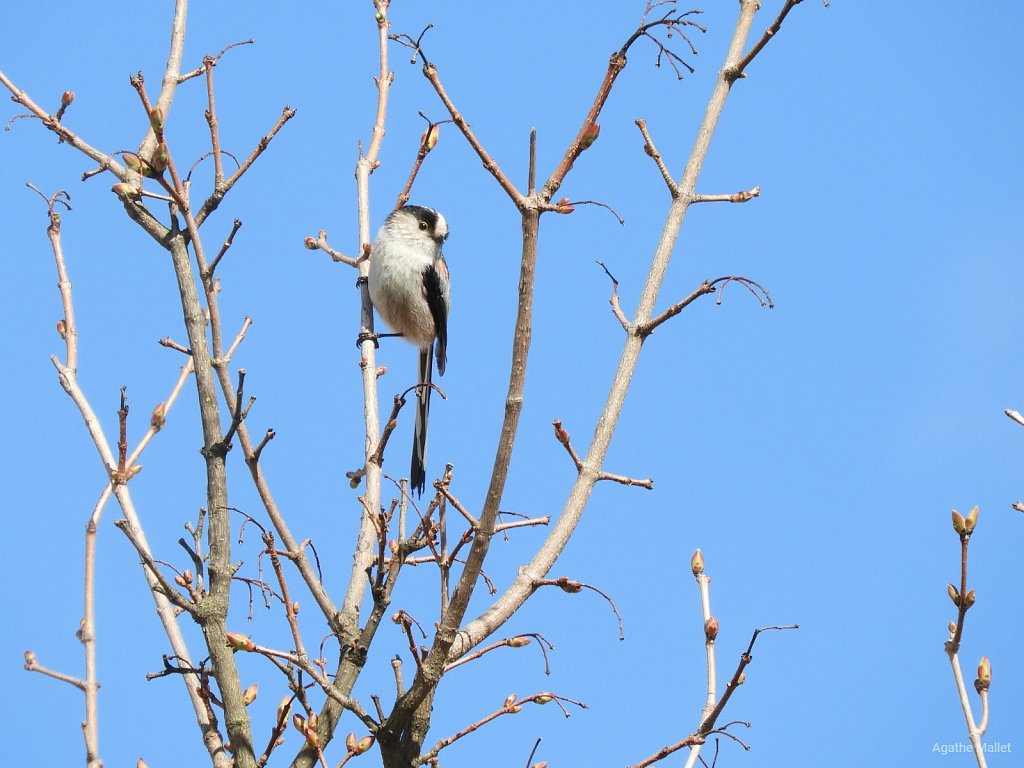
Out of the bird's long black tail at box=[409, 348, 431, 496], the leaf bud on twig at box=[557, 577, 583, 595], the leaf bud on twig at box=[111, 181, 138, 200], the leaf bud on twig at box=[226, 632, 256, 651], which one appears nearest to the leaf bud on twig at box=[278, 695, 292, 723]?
the leaf bud on twig at box=[226, 632, 256, 651]

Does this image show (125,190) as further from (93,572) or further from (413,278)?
(413,278)

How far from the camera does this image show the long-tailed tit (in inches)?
236

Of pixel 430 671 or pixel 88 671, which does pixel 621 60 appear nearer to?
pixel 430 671

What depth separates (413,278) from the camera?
6066 millimetres

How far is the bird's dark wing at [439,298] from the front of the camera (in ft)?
20.3

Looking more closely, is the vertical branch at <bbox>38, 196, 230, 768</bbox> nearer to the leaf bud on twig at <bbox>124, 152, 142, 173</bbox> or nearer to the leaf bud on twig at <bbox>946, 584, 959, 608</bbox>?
the leaf bud on twig at <bbox>124, 152, 142, 173</bbox>

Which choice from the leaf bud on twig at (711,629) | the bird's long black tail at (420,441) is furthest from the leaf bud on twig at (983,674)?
the bird's long black tail at (420,441)

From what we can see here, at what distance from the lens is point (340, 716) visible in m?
3.11

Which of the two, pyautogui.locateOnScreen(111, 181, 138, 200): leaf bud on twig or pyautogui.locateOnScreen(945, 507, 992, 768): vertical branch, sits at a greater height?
pyautogui.locateOnScreen(111, 181, 138, 200): leaf bud on twig

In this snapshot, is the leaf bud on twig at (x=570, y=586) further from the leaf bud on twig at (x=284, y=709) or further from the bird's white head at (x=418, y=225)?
the bird's white head at (x=418, y=225)

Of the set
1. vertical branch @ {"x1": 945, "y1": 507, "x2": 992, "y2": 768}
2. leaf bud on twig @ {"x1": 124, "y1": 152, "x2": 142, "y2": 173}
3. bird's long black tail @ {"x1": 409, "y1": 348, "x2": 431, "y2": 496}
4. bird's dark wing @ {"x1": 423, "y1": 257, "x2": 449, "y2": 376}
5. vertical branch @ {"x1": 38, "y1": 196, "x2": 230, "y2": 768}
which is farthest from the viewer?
bird's dark wing @ {"x1": 423, "y1": 257, "x2": 449, "y2": 376}

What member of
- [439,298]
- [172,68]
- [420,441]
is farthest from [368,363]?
[439,298]

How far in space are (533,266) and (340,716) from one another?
156cm

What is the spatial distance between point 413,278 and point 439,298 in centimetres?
28
